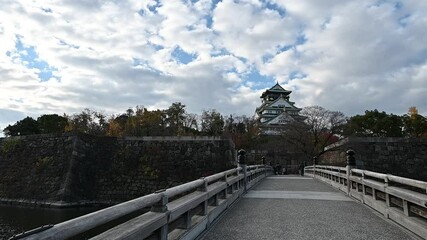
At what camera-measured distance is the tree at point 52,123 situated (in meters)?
47.1

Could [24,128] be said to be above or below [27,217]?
above

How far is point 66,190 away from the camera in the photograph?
73.7 feet

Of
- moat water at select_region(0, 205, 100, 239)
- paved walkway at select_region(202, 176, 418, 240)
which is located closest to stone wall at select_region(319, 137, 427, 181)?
paved walkway at select_region(202, 176, 418, 240)

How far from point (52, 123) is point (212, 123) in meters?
23.6

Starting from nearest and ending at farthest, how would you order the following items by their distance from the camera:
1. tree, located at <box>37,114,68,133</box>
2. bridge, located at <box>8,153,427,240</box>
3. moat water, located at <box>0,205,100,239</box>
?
bridge, located at <box>8,153,427,240</box> < moat water, located at <box>0,205,100,239</box> < tree, located at <box>37,114,68,133</box>

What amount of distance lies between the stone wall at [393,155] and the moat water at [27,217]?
22.7m

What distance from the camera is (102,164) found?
2616 cm

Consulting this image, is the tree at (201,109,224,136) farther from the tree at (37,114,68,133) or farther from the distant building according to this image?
the tree at (37,114,68,133)

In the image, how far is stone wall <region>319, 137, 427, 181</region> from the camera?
1083 inches

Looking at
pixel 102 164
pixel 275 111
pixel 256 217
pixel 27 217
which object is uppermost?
pixel 275 111

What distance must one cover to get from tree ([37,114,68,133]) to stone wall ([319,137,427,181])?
1563 inches

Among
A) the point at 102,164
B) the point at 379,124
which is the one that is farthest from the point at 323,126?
the point at 102,164

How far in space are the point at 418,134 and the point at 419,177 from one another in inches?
785

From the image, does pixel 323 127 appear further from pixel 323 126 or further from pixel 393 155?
pixel 393 155
